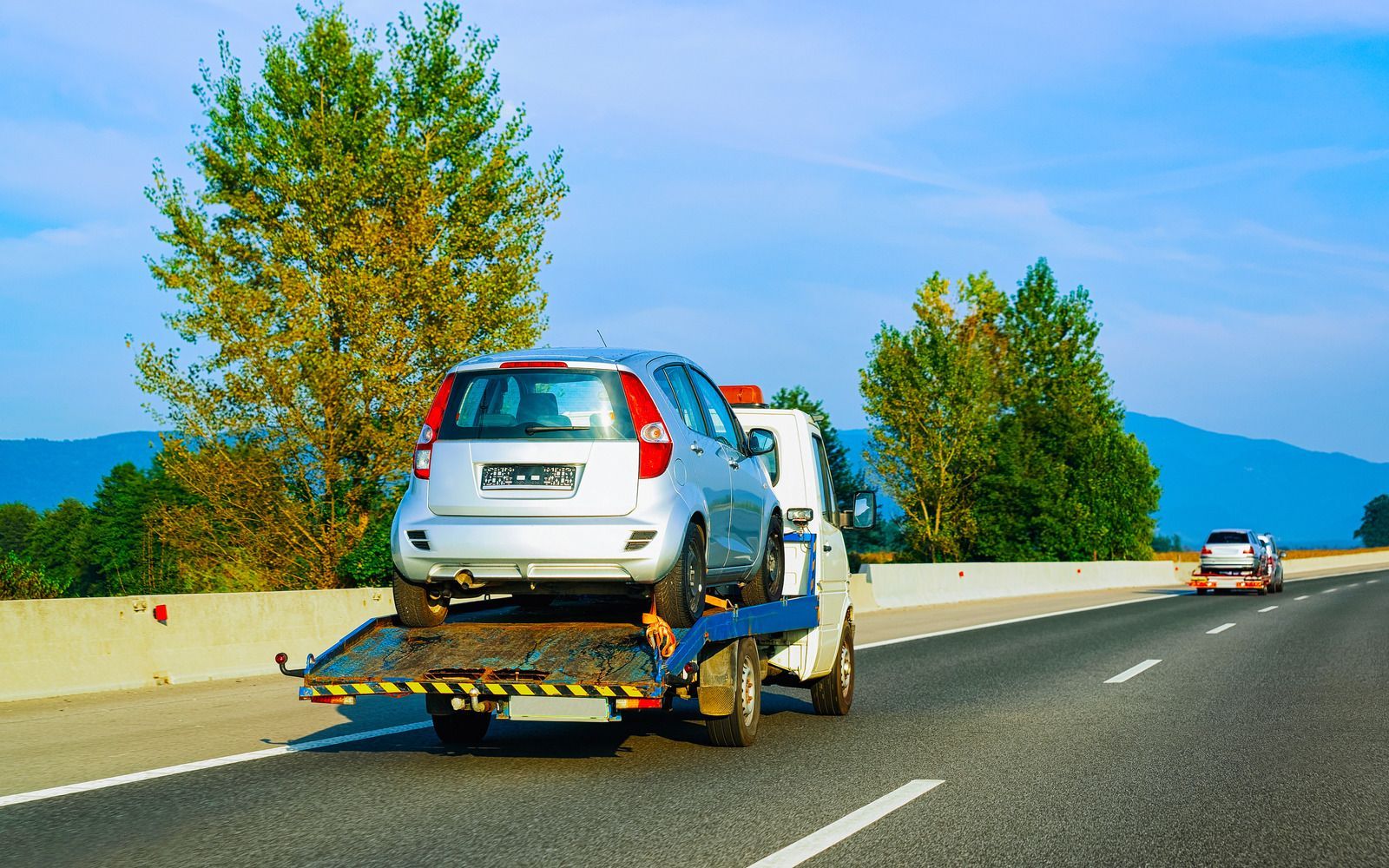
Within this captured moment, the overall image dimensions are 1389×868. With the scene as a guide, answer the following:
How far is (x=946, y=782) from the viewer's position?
7.25m

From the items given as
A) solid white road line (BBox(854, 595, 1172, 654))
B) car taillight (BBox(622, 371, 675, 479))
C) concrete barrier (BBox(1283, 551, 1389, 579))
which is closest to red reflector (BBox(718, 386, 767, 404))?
car taillight (BBox(622, 371, 675, 479))

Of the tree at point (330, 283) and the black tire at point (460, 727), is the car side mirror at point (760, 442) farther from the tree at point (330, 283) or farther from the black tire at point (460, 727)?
the tree at point (330, 283)

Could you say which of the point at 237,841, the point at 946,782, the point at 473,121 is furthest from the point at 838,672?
the point at 473,121

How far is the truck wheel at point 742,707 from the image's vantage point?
324 inches

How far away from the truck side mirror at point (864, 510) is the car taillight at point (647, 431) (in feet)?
12.2

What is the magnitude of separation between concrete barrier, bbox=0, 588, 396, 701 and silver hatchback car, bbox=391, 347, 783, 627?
4.28 m

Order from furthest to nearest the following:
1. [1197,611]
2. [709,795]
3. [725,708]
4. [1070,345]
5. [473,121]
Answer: [1070,345]
[473,121]
[1197,611]
[725,708]
[709,795]

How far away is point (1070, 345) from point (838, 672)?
268 feet

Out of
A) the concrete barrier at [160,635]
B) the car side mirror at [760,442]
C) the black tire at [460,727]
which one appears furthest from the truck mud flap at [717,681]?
the concrete barrier at [160,635]

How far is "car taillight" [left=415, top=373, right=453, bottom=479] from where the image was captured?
24.4 ft

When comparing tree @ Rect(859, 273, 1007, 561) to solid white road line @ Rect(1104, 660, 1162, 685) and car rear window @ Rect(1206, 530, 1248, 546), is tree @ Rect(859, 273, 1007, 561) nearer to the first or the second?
car rear window @ Rect(1206, 530, 1248, 546)

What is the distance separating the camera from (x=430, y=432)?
24.7ft

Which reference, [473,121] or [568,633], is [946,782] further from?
[473,121]

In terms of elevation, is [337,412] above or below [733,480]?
above
